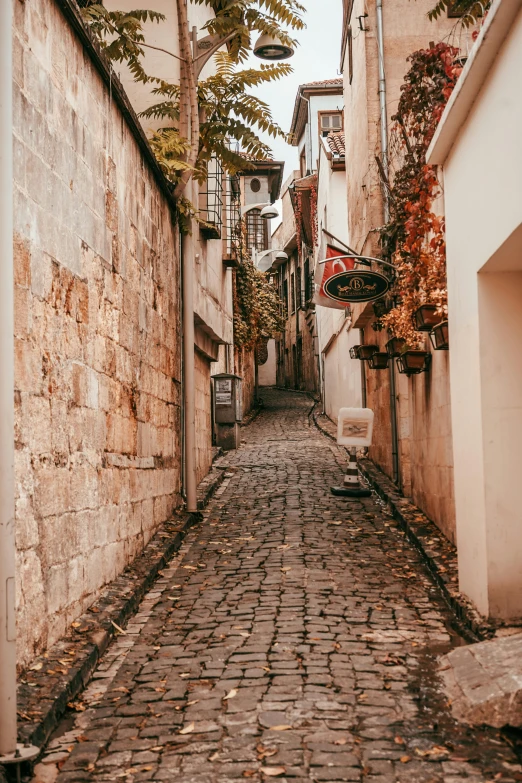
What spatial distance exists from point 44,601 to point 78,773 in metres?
1.34

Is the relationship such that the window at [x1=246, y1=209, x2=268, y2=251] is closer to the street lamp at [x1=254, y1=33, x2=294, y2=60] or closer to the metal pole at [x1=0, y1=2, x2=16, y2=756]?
the street lamp at [x1=254, y1=33, x2=294, y2=60]

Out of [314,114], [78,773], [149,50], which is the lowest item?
[78,773]

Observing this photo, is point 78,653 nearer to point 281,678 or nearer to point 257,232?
point 281,678

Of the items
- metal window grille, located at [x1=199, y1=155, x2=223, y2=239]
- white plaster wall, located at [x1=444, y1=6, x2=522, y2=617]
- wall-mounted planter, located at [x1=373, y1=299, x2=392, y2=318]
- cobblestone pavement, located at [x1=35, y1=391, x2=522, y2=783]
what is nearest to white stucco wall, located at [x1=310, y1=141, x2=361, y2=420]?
metal window grille, located at [x1=199, y1=155, x2=223, y2=239]

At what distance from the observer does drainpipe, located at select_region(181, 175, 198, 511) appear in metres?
11.8

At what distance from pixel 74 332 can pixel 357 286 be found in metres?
6.67

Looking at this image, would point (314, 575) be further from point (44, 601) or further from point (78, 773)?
point (78, 773)

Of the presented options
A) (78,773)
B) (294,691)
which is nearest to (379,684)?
(294,691)

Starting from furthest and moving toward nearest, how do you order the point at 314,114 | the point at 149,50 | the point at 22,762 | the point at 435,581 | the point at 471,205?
the point at 314,114, the point at 149,50, the point at 435,581, the point at 471,205, the point at 22,762

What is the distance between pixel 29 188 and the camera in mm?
5270

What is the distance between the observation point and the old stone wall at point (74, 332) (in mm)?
5188

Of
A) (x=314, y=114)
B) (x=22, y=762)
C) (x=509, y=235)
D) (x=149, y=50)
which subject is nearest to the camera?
(x=22, y=762)

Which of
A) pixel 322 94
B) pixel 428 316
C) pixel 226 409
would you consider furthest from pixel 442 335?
pixel 322 94

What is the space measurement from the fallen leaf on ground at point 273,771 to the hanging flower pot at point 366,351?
10674mm
